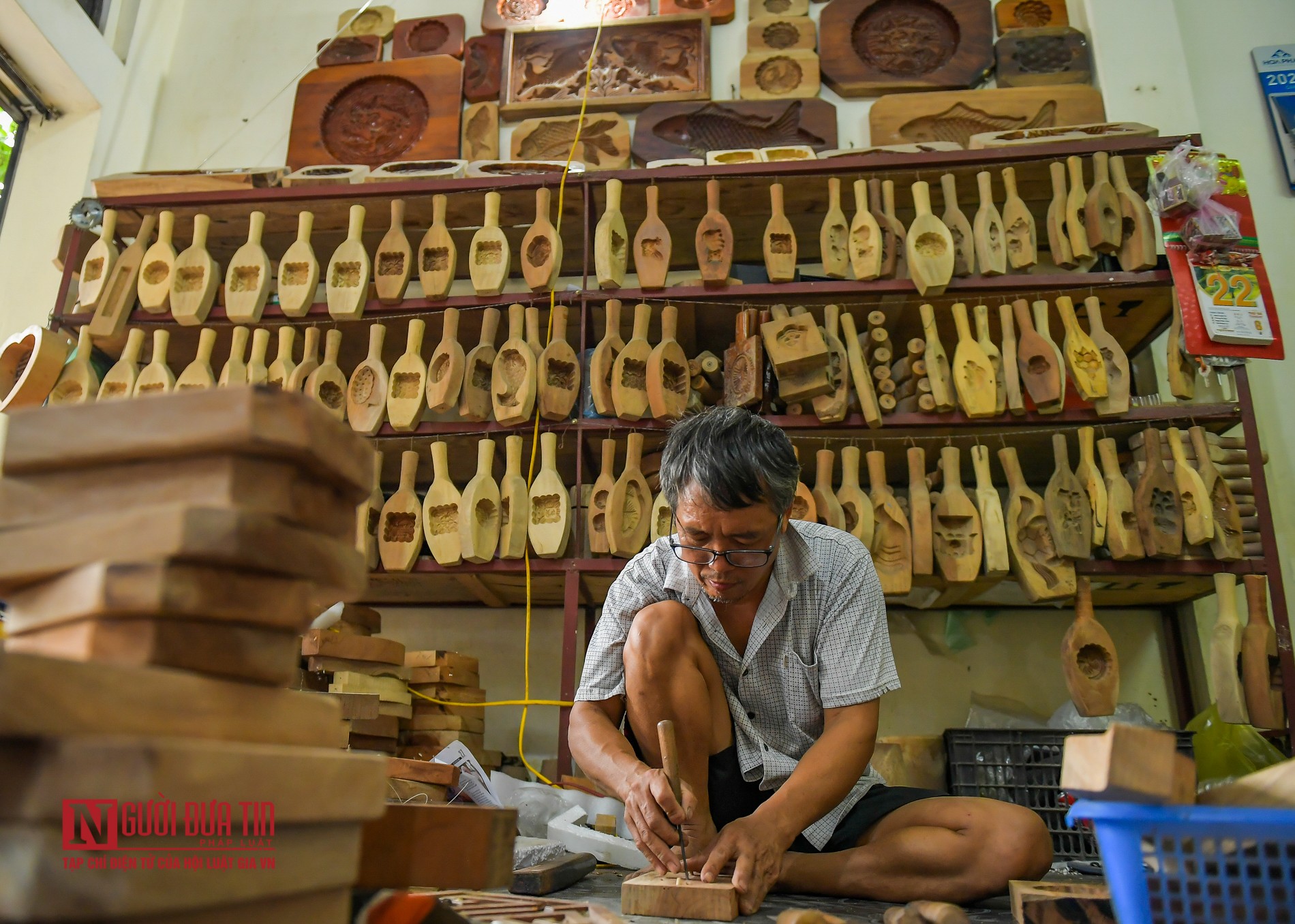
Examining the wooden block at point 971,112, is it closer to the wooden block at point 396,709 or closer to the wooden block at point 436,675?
the wooden block at point 436,675

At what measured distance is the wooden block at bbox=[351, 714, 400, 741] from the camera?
308 centimetres

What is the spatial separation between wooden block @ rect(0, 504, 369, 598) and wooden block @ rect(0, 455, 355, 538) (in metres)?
0.01

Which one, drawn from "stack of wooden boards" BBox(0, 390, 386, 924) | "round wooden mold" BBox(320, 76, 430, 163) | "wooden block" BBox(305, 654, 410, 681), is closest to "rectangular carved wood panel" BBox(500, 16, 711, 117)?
"round wooden mold" BBox(320, 76, 430, 163)

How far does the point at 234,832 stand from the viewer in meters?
0.73

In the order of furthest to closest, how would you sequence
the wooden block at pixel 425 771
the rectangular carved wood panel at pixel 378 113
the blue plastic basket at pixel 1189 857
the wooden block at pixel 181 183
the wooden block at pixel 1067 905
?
the rectangular carved wood panel at pixel 378 113
the wooden block at pixel 181 183
the wooden block at pixel 425 771
the wooden block at pixel 1067 905
the blue plastic basket at pixel 1189 857

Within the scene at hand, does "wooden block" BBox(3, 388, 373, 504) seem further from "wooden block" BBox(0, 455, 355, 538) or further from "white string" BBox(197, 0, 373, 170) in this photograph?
"white string" BBox(197, 0, 373, 170)

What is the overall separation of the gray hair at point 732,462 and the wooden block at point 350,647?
1.42m

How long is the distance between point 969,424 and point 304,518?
2865mm

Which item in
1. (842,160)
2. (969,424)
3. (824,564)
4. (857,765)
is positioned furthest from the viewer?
(842,160)

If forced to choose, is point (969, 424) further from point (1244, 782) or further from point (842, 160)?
point (1244, 782)

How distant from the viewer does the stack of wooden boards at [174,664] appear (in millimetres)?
646

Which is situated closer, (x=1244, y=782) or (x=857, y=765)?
(x=1244, y=782)

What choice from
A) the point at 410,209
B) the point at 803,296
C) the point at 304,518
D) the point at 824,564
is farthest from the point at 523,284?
the point at 304,518

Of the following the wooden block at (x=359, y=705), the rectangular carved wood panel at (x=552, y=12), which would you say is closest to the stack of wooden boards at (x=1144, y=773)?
the wooden block at (x=359, y=705)
